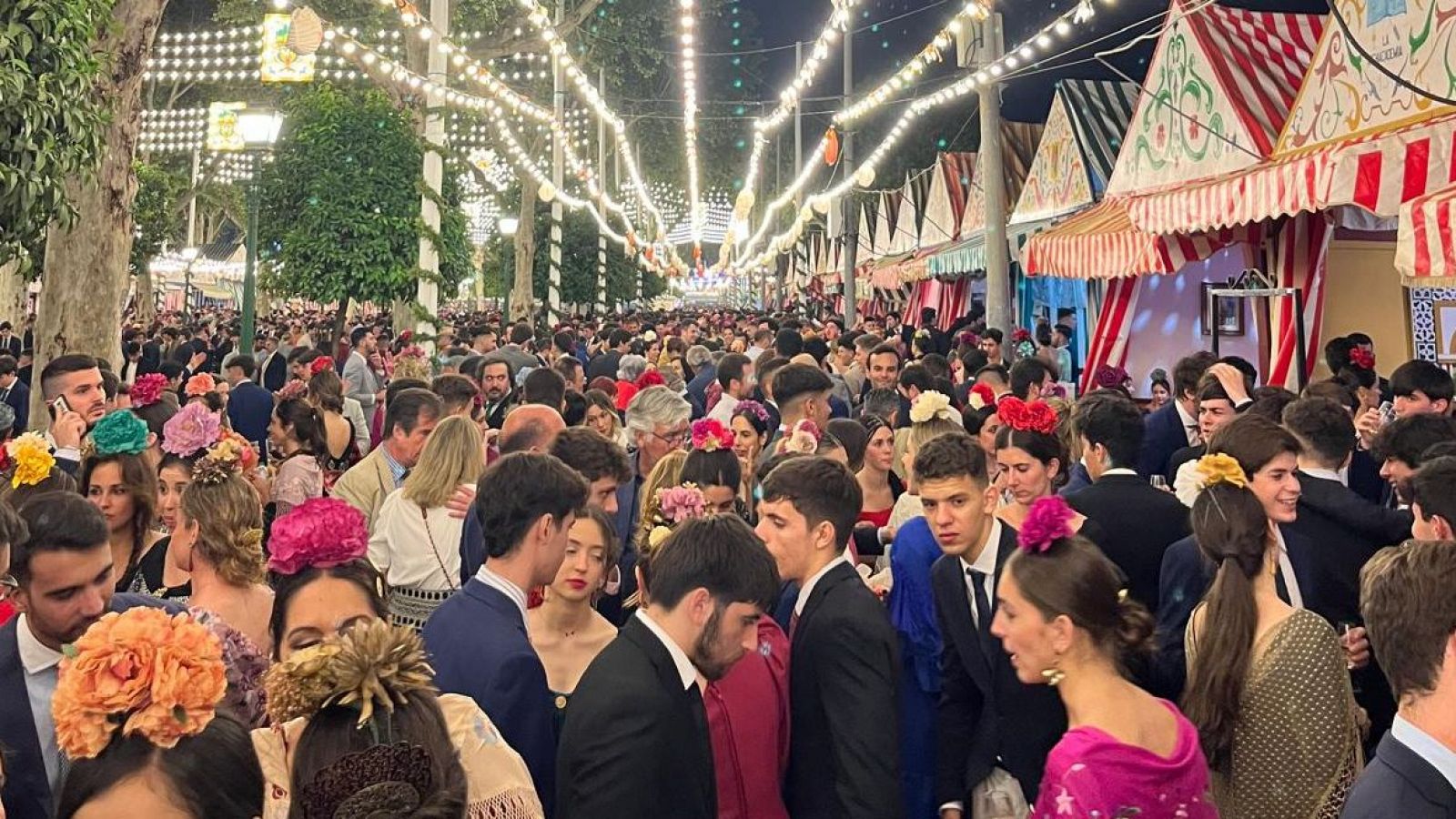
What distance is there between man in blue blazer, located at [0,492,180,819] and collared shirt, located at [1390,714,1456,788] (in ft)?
10.00

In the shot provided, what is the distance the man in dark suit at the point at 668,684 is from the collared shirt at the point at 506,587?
1.60ft

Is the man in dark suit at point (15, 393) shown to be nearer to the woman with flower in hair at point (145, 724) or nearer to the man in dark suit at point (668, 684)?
the man in dark suit at point (668, 684)

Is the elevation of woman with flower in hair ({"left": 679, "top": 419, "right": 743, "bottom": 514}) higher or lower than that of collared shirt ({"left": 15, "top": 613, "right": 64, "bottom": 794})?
higher

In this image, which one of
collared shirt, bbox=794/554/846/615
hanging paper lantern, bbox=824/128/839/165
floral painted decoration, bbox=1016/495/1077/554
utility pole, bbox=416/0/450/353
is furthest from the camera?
hanging paper lantern, bbox=824/128/839/165

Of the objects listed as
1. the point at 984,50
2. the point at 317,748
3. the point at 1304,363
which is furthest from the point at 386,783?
the point at 984,50

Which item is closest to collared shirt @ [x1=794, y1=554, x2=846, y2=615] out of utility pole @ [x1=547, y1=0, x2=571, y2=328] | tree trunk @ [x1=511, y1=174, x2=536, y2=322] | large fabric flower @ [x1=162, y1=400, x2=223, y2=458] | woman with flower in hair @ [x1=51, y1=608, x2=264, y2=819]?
woman with flower in hair @ [x1=51, y1=608, x2=264, y2=819]

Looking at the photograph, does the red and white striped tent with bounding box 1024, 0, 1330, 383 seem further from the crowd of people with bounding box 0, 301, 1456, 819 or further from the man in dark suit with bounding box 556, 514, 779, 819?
the man in dark suit with bounding box 556, 514, 779, 819

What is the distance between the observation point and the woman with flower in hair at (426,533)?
5.96 metres

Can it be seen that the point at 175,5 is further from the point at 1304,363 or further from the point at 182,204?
the point at 1304,363

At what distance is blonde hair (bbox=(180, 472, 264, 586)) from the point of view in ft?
15.5

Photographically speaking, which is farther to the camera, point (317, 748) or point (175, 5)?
point (175, 5)

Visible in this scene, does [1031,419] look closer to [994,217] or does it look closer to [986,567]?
[986,567]

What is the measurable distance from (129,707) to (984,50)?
1468cm

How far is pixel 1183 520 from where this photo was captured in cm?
580
